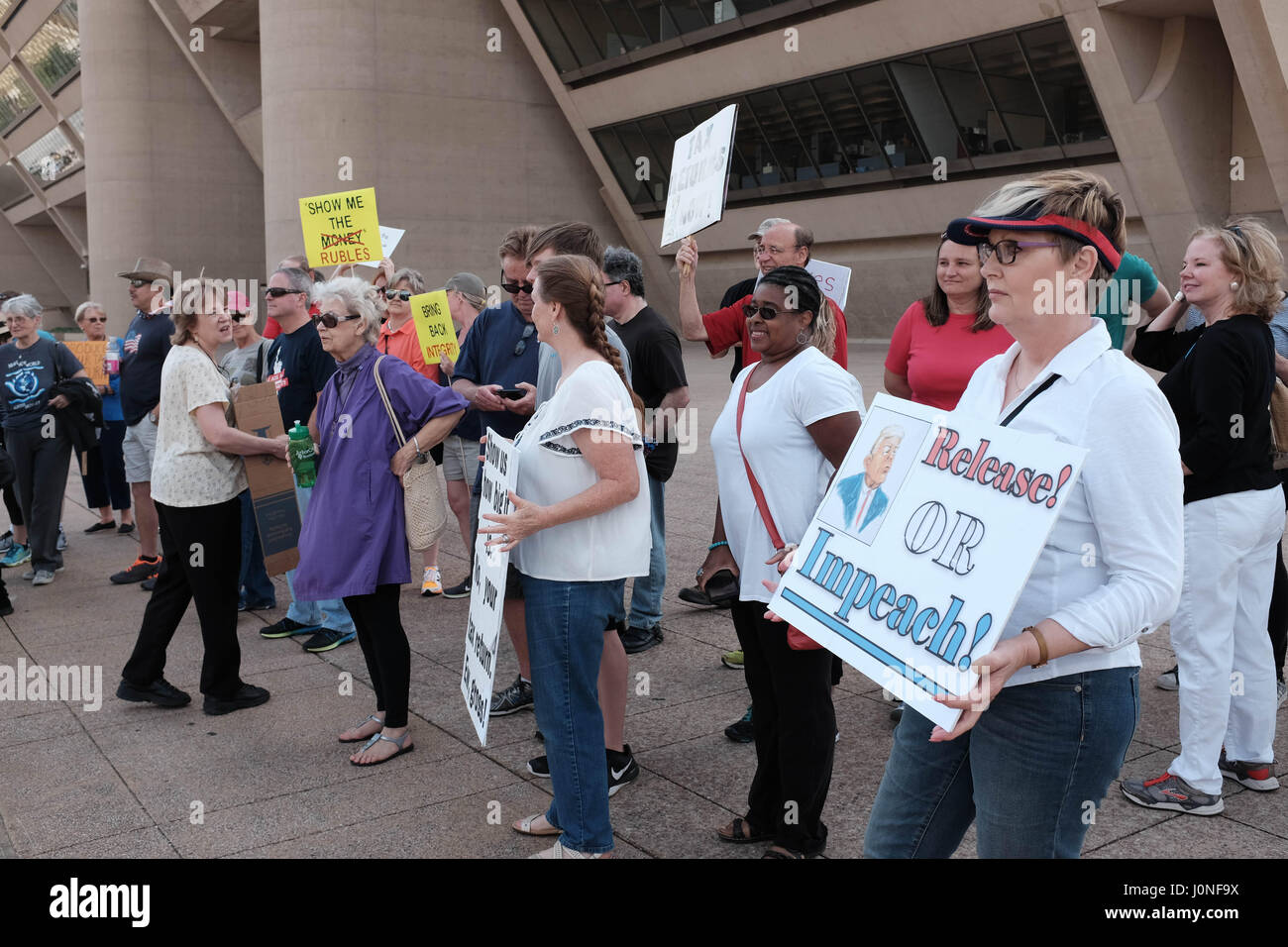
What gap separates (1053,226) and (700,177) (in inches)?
154

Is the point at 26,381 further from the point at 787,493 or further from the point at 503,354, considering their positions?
the point at 787,493

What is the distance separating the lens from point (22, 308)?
8531mm

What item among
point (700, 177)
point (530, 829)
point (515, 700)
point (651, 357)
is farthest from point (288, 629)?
point (700, 177)

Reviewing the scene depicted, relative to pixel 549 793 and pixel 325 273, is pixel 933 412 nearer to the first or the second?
pixel 549 793

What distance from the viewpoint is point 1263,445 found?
164 inches

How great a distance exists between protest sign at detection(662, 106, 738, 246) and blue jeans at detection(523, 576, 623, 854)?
8.16ft

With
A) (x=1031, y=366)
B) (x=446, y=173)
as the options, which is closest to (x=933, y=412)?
(x=1031, y=366)

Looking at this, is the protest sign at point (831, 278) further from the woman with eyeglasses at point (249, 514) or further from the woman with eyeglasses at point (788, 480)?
the woman with eyeglasses at point (249, 514)

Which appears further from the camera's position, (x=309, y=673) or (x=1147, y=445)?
(x=309, y=673)

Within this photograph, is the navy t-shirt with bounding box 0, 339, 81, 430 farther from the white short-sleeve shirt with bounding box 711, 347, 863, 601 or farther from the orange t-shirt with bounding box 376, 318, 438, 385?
the white short-sleeve shirt with bounding box 711, 347, 863, 601

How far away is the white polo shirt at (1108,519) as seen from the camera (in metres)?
1.98

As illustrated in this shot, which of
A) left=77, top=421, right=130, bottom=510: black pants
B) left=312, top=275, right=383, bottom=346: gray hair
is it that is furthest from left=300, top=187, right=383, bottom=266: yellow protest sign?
left=312, top=275, right=383, bottom=346: gray hair

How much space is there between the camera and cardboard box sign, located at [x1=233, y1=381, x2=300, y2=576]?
549 cm

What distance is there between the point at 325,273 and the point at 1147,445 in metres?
22.7
